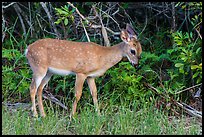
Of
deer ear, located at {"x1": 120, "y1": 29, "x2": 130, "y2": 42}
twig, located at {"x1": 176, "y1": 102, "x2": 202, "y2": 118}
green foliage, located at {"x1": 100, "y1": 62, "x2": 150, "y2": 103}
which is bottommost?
twig, located at {"x1": 176, "y1": 102, "x2": 202, "y2": 118}

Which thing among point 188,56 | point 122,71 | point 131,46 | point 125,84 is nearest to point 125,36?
point 131,46

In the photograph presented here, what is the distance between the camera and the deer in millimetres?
8758

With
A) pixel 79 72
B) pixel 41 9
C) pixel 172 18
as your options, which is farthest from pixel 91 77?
pixel 41 9

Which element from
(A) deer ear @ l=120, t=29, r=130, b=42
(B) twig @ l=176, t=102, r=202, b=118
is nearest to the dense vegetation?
(B) twig @ l=176, t=102, r=202, b=118

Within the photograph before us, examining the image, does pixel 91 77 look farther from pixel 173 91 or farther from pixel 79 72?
pixel 173 91

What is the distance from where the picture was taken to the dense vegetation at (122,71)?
787 centimetres

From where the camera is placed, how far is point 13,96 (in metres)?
9.87

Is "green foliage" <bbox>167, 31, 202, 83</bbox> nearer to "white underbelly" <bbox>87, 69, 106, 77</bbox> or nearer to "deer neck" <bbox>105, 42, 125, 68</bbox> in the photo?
"deer neck" <bbox>105, 42, 125, 68</bbox>

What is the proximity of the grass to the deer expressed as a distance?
0.76 m

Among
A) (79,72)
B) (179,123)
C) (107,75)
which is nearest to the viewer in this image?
(179,123)

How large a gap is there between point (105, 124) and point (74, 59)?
1470 mm

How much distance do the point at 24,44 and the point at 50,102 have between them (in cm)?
211

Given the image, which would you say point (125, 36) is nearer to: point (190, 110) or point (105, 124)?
point (190, 110)

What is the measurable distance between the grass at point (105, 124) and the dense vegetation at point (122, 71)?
0.05ft
